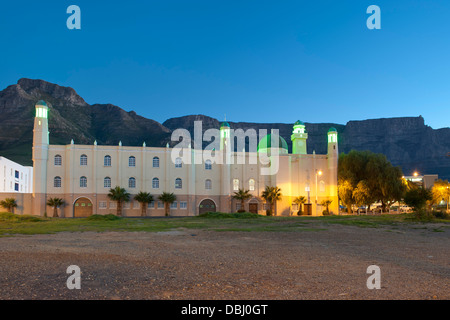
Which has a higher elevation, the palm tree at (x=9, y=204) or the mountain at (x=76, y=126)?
the mountain at (x=76, y=126)

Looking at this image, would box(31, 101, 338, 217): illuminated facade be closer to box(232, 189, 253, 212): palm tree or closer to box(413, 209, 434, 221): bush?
box(232, 189, 253, 212): palm tree

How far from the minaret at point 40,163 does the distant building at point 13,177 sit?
16.6 meters

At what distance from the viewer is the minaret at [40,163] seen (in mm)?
52928

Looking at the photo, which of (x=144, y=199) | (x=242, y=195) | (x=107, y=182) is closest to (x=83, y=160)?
(x=107, y=182)

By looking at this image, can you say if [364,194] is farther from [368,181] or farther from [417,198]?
[417,198]

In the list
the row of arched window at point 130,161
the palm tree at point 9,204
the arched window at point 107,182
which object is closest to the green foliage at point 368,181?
the row of arched window at point 130,161

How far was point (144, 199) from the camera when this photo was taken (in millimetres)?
55750

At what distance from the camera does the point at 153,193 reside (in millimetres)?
57812

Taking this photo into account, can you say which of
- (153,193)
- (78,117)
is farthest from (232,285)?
(78,117)

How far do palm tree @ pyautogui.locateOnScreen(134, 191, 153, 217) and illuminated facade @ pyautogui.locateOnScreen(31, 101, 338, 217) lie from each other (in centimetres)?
78

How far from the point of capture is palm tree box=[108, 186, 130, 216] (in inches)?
2159

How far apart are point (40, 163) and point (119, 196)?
1108 centimetres

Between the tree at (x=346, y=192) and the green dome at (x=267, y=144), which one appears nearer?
the tree at (x=346, y=192)

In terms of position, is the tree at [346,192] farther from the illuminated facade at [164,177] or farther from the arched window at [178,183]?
the arched window at [178,183]
